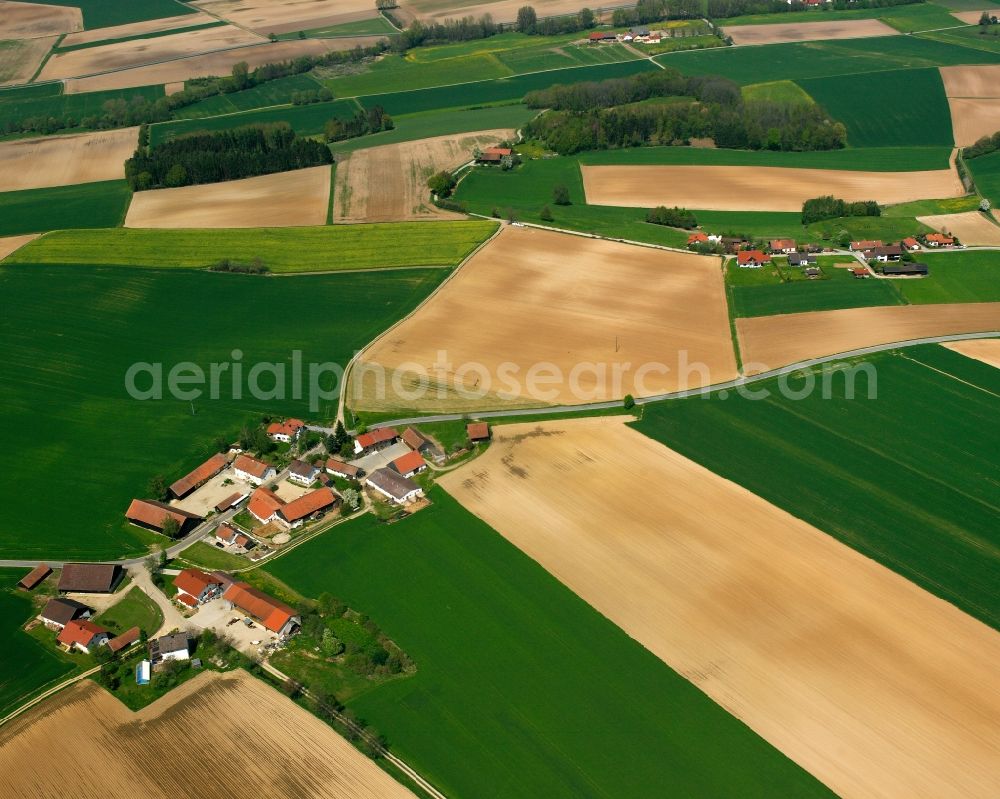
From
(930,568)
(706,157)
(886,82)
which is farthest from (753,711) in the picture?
(886,82)

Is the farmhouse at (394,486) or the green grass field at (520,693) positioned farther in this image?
the farmhouse at (394,486)

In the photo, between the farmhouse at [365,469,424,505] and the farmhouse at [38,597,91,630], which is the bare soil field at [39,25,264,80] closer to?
the farmhouse at [365,469,424,505]

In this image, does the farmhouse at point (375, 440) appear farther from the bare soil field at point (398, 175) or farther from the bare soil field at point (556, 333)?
the bare soil field at point (398, 175)

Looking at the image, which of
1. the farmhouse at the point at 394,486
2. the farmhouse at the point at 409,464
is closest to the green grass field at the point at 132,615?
the farmhouse at the point at 394,486

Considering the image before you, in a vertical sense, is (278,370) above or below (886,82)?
below

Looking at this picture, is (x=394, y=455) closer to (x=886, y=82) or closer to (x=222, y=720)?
(x=222, y=720)

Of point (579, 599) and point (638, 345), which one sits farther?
point (638, 345)
